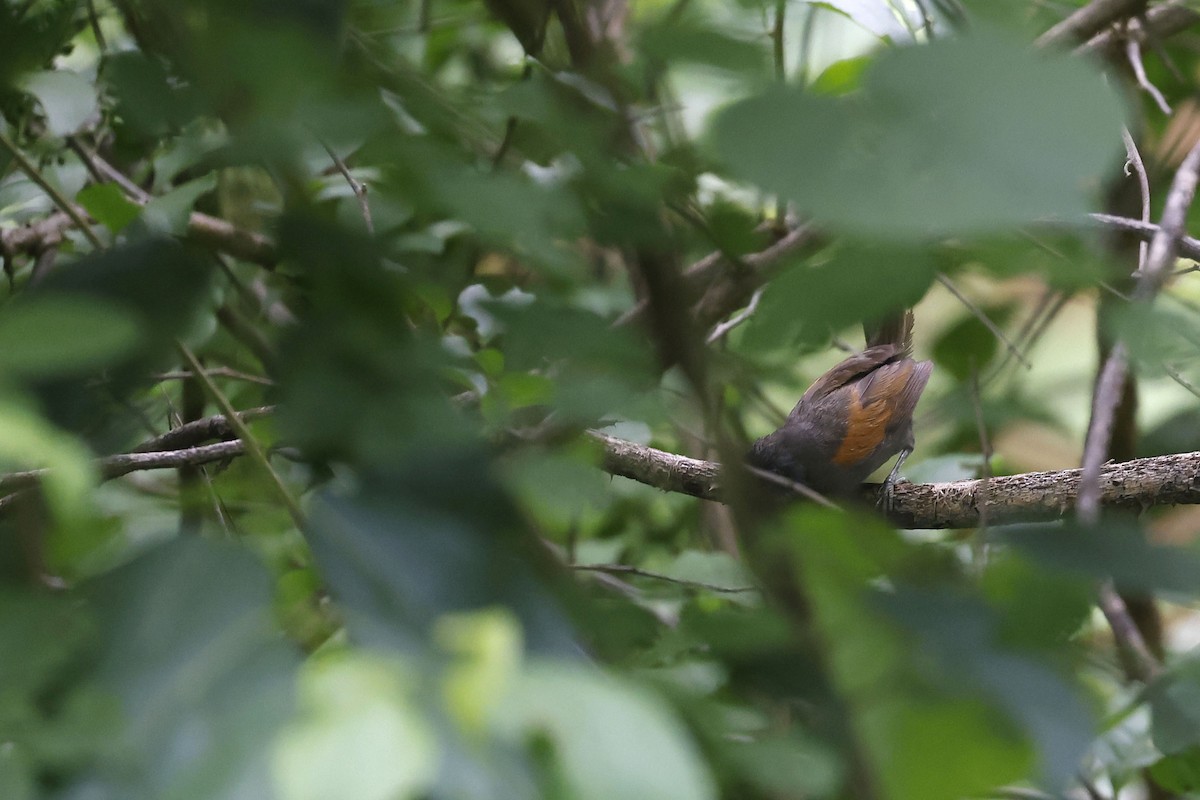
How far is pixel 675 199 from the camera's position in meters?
0.78

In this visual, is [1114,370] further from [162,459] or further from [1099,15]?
[1099,15]

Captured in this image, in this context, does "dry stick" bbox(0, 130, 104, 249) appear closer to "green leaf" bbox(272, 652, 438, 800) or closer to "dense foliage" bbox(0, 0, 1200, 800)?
"dense foliage" bbox(0, 0, 1200, 800)

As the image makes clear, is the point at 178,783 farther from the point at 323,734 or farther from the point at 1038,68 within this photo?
the point at 1038,68

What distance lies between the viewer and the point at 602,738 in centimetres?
45

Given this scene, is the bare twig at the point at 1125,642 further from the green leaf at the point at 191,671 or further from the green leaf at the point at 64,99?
the green leaf at the point at 64,99

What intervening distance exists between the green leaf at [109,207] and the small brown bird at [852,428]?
2.41 metres

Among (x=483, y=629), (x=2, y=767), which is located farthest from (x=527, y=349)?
(x=2, y=767)

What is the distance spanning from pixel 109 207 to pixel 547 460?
87 cm

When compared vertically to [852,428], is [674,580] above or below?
above

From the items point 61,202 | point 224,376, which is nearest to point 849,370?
point 224,376

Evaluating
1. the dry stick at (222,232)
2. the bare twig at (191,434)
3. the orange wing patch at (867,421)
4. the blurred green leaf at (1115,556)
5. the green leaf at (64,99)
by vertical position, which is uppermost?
the blurred green leaf at (1115,556)

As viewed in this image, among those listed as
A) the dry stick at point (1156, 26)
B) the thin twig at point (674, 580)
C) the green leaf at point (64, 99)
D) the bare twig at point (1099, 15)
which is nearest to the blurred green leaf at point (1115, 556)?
the thin twig at point (674, 580)

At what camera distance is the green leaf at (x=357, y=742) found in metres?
0.42

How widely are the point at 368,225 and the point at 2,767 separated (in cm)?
43
